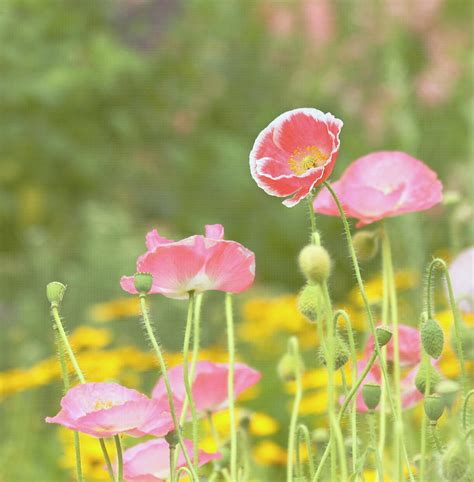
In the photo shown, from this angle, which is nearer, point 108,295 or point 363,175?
point 363,175

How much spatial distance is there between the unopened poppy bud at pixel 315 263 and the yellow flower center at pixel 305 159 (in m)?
0.10

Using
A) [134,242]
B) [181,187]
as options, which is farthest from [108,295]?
[181,187]

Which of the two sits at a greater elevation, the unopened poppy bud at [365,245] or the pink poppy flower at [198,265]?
the unopened poppy bud at [365,245]

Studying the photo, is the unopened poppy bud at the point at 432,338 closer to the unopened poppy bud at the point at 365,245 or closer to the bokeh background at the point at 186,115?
the unopened poppy bud at the point at 365,245

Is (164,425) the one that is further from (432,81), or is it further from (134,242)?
(432,81)

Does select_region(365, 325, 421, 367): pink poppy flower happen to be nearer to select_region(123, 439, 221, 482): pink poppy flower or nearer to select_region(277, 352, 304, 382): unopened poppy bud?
select_region(277, 352, 304, 382): unopened poppy bud

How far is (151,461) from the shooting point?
29.5 inches

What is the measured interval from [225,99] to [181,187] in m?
0.69

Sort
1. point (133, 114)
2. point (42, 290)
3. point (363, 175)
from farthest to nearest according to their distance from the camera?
point (133, 114) → point (42, 290) → point (363, 175)

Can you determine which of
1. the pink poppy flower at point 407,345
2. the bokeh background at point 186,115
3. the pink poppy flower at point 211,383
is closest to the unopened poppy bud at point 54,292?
the pink poppy flower at point 211,383

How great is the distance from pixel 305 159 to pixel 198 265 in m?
0.10

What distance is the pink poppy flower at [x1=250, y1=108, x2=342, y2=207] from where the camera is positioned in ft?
2.16

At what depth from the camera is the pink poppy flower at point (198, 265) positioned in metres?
0.68

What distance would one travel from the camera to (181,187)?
4.69 meters
